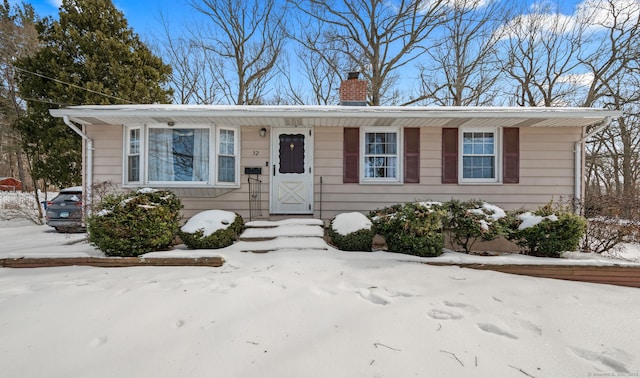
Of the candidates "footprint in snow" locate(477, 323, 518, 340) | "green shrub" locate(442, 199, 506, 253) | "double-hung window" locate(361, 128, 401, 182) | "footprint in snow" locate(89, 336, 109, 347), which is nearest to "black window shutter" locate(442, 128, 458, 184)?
"double-hung window" locate(361, 128, 401, 182)

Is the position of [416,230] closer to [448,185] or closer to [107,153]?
[448,185]

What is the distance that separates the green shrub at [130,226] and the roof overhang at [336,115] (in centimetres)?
183

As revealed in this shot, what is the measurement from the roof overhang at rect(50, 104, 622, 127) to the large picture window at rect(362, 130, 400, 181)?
44 cm

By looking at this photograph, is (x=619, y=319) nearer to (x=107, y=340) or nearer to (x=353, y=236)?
(x=353, y=236)

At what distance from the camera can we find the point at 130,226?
454 centimetres

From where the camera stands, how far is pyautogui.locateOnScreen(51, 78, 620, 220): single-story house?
20.5 ft

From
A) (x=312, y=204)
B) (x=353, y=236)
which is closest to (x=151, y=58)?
(x=312, y=204)

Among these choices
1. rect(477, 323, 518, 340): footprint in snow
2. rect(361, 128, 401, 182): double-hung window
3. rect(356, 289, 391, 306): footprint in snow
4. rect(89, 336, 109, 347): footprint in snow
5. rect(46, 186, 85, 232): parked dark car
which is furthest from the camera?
rect(46, 186, 85, 232): parked dark car

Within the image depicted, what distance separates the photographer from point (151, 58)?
38.8 feet

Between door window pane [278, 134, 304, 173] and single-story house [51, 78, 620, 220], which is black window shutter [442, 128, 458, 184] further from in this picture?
door window pane [278, 134, 304, 173]

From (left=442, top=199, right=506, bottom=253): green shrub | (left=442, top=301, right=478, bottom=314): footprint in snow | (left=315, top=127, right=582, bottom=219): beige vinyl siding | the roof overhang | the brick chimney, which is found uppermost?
the brick chimney

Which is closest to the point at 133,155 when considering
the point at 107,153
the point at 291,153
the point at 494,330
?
the point at 107,153

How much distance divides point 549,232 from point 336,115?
4.10 meters

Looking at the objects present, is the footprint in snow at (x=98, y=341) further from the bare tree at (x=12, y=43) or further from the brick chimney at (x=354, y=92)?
the bare tree at (x=12, y=43)
